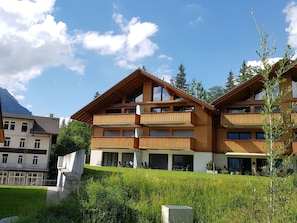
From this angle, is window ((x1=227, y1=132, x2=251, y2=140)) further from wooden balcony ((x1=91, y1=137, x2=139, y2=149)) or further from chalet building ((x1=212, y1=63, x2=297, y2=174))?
→ wooden balcony ((x1=91, y1=137, x2=139, y2=149))

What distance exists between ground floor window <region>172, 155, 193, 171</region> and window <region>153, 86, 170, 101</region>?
560 centimetres

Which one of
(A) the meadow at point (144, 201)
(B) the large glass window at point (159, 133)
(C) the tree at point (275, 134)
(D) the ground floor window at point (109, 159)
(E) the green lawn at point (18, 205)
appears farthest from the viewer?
(D) the ground floor window at point (109, 159)

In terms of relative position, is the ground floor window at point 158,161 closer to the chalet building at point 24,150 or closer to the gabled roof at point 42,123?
the chalet building at point 24,150

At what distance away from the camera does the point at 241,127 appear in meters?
26.5

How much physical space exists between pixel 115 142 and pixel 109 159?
118 inches

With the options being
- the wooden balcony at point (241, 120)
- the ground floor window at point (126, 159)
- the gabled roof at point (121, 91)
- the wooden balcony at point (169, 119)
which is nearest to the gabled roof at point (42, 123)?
the gabled roof at point (121, 91)

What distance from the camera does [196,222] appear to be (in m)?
9.38

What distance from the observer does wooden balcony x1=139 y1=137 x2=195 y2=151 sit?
26203 mm

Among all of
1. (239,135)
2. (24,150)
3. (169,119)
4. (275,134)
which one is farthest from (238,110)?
(24,150)

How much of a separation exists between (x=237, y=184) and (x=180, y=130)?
53.8 ft

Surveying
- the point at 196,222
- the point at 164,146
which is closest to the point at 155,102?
the point at 164,146

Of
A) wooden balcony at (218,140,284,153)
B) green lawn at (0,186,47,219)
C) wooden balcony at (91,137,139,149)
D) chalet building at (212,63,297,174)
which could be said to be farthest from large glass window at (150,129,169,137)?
green lawn at (0,186,47,219)

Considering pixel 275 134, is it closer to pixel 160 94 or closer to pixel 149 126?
pixel 149 126

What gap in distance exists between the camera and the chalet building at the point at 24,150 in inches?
1658
